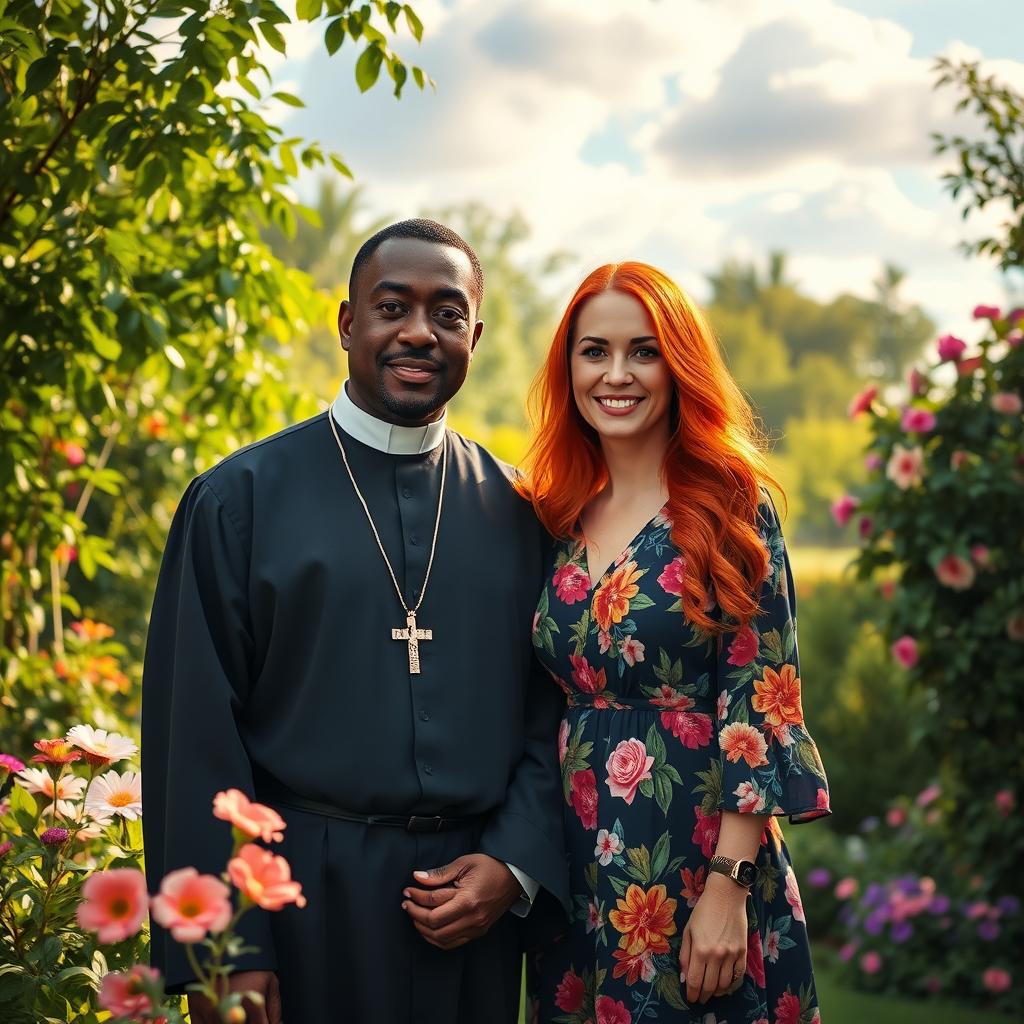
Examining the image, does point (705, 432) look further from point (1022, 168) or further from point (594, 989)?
point (1022, 168)

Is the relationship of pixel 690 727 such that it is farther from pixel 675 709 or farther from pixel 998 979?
pixel 998 979

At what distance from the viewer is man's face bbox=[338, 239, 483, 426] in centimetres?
261

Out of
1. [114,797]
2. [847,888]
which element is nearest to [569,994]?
[114,797]

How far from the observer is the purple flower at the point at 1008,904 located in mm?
5027

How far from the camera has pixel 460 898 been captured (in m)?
2.43

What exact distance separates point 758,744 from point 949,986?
400 cm

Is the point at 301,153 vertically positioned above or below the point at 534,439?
above

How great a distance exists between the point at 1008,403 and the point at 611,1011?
9.75 ft

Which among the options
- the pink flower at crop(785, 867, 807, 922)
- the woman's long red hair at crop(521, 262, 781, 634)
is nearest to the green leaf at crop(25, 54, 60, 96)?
the woman's long red hair at crop(521, 262, 781, 634)

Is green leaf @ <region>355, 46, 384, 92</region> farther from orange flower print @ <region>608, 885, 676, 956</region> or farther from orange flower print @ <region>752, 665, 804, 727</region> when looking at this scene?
orange flower print @ <region>608, 885, 676, 956</region>

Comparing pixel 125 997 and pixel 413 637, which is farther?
pixel 413 637

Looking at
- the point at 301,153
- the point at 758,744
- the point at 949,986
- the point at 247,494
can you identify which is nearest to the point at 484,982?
the point at 758,744

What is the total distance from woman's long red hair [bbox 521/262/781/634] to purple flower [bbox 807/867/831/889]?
16.7 feet

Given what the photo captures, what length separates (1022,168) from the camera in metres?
4.30
